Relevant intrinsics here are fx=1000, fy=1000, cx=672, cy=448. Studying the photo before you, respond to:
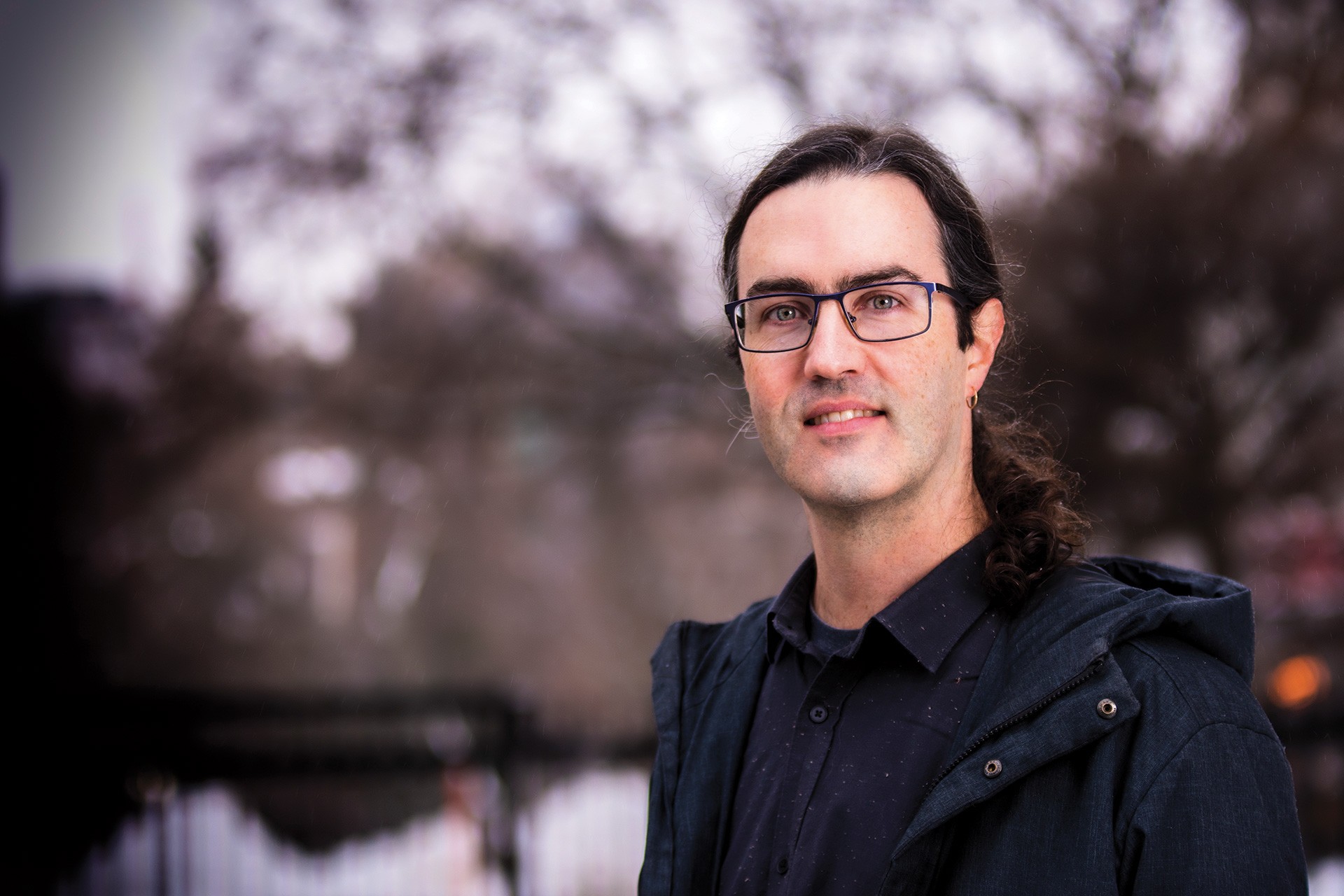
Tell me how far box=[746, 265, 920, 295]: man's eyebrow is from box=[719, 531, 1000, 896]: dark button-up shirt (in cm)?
52

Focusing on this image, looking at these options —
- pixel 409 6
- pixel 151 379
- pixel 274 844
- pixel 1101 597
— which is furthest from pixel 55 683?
pixel 1101 597

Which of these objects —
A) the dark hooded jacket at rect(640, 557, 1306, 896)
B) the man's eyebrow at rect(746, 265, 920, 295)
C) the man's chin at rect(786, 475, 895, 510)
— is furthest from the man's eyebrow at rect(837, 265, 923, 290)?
the dark hooded jacket at rect(640, 557, 1306, 896)

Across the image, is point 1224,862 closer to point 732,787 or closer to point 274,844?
point 732,787

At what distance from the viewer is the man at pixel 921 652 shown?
1.40 meters

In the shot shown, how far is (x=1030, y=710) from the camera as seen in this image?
1471 mm

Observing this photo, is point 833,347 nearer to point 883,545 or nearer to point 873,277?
point 873,277

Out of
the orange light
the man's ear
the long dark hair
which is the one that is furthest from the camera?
the orange light

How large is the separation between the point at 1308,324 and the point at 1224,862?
744 cm

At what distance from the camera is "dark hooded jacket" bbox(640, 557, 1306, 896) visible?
4.41 feet

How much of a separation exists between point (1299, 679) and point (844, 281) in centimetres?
786

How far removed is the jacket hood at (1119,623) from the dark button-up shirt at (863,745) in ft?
0.44

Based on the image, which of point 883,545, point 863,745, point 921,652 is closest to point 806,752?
point 863,745

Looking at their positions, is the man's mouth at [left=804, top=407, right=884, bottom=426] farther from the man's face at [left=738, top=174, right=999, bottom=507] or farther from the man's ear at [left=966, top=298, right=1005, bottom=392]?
the man's ear at [left=966, top=298, right=1005, bottom=392]

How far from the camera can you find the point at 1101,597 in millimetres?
1565
